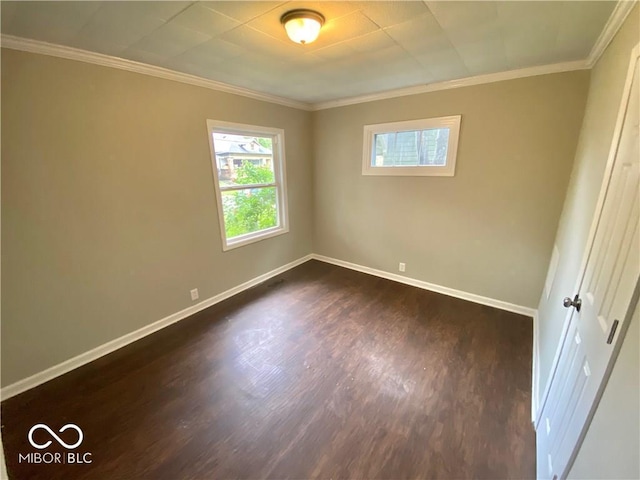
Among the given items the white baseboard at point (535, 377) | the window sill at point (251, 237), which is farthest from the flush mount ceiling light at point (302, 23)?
the white baseboard at point (535, 377)

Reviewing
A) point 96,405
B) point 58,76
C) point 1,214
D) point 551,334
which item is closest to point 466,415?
point 551,334

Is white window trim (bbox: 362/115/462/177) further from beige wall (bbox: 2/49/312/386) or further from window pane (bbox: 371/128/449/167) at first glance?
beige wall (bbox: 2/49/312/386)

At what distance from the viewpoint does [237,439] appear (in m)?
1.63

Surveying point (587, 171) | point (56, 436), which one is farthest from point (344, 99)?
point (56, 436)

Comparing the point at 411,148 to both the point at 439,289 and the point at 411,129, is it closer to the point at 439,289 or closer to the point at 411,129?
the point at 411,129

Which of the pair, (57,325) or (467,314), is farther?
(467,314)

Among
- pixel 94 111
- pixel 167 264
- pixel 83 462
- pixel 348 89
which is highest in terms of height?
pixel 348 89

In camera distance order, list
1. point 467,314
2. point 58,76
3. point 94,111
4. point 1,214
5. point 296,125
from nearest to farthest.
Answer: point 1,214 → point 58,76 → point 94,111 → point 467,314 → point 296,125

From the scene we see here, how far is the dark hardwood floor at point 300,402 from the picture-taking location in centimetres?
150

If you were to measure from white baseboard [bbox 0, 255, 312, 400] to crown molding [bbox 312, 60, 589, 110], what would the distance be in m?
2.77

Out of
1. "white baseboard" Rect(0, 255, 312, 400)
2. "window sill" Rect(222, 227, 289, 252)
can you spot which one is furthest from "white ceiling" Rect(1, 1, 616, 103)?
"white baseboard" Rect(0, 255, 312, 400)

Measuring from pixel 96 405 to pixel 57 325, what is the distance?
0.74 metres

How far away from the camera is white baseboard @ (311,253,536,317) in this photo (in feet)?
9.57

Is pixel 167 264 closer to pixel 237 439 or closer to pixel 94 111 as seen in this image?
pixel 94 111
